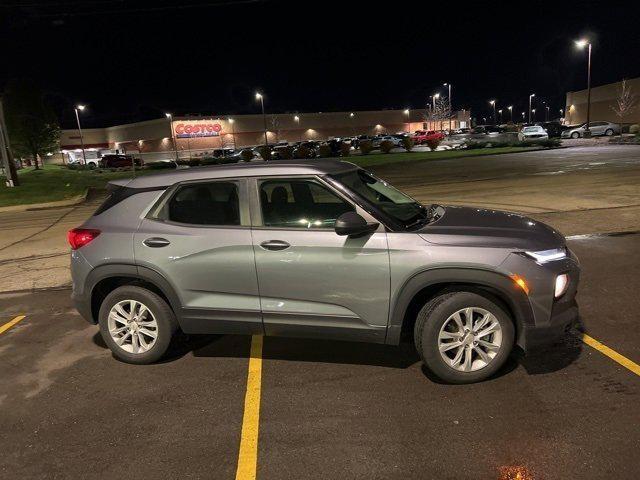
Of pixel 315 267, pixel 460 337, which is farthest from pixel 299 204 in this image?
pixel 460 337

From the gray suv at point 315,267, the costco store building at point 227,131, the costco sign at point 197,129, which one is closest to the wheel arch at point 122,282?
the gray suv at point 315,267

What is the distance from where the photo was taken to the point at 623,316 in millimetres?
5168

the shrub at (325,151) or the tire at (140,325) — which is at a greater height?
the tire at (140,325)

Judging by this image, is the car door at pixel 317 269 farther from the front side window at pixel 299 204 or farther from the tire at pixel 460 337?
the tire at pixel 460 337

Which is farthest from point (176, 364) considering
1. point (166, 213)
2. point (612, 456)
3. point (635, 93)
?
point (635, 93)

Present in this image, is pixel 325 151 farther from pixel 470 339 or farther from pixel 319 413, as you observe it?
pixel 319 413

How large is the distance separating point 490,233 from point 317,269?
1.35 metres

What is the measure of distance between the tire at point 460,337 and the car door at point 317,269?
1.12ft

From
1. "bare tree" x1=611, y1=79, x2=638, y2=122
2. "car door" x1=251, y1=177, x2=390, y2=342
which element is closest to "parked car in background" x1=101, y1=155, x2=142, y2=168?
"car door" x1=251, y1=177, x2=390, y2=342

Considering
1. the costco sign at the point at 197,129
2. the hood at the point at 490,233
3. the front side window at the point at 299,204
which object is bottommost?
the hood at the point at 490,233

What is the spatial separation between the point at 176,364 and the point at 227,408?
104cm

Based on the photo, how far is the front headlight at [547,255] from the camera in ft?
12.4

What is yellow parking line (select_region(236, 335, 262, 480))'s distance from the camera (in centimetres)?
314

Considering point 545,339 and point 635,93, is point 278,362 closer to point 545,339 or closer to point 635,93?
point 545,339
